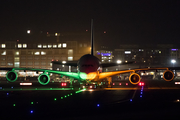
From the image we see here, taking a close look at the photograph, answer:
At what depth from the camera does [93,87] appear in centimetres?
3934

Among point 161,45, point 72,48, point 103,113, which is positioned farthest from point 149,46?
point 103,113

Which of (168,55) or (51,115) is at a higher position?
(168,55)

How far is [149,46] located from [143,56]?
1158cm

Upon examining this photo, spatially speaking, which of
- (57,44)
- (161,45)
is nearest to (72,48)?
(57,44)

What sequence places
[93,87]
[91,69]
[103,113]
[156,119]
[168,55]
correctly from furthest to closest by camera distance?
[168,55]
[93,87]
[91,69]
[103,113]
[156,119]

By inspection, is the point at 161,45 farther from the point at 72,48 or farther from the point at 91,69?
the point at 91,69

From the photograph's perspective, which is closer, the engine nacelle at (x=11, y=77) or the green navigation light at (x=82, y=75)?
the green navigation light at (x=82, y=75)

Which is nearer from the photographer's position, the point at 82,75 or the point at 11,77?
the point at 82,75

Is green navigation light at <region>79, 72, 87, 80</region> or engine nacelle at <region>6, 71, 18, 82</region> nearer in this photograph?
green navigation light at <region>79, 72, 87, 80</region>

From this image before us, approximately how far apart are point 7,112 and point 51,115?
143 inches

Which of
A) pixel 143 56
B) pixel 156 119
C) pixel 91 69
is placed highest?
pixel 143 56

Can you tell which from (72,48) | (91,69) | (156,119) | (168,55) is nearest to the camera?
(156,119)

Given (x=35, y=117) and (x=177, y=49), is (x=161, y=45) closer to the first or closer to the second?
(x=177, y=49)

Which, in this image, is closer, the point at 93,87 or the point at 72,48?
the point at 93,87
